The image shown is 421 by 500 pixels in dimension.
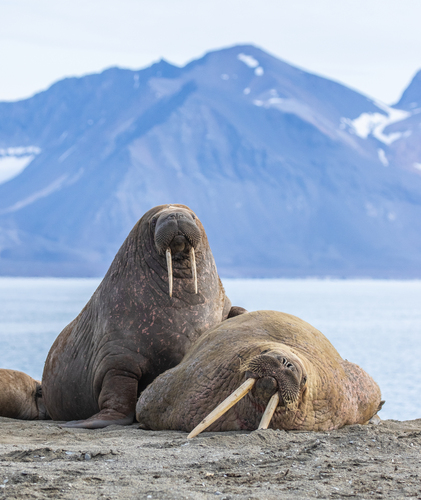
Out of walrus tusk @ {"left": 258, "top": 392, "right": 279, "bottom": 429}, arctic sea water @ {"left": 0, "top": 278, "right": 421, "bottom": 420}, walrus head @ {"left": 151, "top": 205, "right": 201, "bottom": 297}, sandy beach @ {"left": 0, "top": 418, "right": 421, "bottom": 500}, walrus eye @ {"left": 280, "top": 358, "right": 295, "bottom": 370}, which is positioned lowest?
sandy beach @ {"left": 0, "top": 418, "right": 421, "bottom": 500}

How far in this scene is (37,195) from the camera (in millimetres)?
188750

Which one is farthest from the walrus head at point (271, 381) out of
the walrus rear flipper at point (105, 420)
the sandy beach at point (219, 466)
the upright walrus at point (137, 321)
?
the upright walrus at point (137, 321)

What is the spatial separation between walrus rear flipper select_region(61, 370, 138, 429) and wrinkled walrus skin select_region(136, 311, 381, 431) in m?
0.37

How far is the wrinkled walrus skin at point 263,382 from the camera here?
396 centimetres

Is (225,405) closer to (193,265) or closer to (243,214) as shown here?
(193,265)

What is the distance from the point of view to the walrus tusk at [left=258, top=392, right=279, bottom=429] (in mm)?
3924

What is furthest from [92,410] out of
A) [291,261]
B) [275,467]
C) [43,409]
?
[291,261]

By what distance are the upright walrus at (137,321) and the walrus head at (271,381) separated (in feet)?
5.38

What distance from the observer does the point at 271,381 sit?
3873mm

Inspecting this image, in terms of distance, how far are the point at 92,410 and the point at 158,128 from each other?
185 m

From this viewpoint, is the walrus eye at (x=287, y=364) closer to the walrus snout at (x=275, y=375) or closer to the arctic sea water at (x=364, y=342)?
the walrus snout at (x=275, y=375)

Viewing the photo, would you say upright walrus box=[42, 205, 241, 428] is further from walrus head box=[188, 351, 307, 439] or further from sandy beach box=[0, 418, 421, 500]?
walrus head box=[188, 351, 307, 439]

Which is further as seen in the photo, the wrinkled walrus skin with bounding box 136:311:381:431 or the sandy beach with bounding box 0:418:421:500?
the wrinkled walrus skin with bounding box 136:311:381:431

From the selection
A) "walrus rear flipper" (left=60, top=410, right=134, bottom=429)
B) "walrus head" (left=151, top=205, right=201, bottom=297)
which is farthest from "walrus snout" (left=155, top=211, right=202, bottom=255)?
"walrus rear flipper" (left=60, top=410, right=134, bottom=429)
